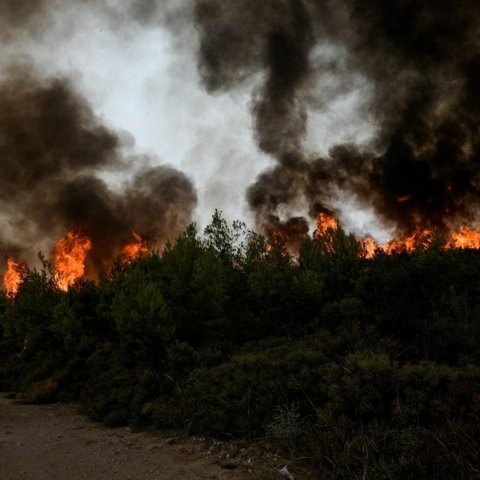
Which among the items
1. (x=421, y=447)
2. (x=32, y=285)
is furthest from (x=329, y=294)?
(x=32, y=285)

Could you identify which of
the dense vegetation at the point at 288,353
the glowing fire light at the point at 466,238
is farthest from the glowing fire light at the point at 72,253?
the glowing fire light at the point at 466,238

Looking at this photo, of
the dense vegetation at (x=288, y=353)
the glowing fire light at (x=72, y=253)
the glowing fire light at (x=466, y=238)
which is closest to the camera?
the dense vegetation at (x=288, y=353)

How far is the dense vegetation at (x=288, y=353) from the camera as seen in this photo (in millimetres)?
6062

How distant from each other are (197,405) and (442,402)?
485cm

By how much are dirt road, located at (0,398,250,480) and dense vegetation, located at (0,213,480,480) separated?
78cm

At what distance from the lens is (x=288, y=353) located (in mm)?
9727

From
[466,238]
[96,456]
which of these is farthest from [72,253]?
[96,456]

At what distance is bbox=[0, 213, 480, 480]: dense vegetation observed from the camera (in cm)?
606

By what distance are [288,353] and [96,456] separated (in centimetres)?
459

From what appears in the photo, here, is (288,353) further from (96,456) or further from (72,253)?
(72,253)

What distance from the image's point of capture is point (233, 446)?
A: 7.20 metres

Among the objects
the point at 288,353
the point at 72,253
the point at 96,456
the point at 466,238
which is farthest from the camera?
the point at 72,253

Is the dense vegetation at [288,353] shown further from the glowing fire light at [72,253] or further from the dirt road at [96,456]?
the glowing fire light at [72,253]

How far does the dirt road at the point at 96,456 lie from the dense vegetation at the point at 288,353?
779 mm
